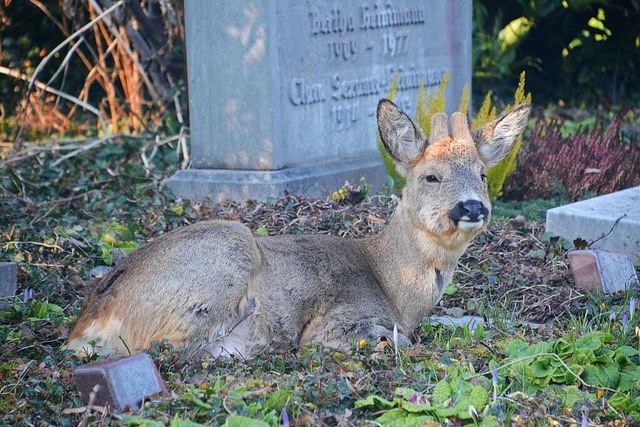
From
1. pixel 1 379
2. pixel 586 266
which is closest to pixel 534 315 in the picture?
pixel 586 266

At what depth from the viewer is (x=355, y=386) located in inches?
161

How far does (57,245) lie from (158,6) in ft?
16.3

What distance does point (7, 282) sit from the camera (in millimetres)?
5559

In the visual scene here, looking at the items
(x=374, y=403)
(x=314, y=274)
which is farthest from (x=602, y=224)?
(x=374, y=403)

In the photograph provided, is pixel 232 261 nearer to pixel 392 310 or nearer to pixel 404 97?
pixel 392 310

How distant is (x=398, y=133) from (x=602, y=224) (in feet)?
6.75

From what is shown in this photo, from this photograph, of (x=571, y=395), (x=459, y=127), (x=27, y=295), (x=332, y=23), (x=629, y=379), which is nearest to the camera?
(x=571, y=395)

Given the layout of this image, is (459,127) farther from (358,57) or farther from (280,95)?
(358,57)

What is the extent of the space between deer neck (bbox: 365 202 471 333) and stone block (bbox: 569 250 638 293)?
1.06 m

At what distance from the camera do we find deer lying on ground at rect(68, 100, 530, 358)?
4.61 metres

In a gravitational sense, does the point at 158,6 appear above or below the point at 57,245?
above

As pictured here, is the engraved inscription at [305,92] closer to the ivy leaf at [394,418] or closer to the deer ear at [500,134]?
the deer ear at [500,134]

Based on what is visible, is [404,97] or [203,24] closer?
[203,24]

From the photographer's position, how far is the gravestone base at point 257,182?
Answer: 25.3ft
